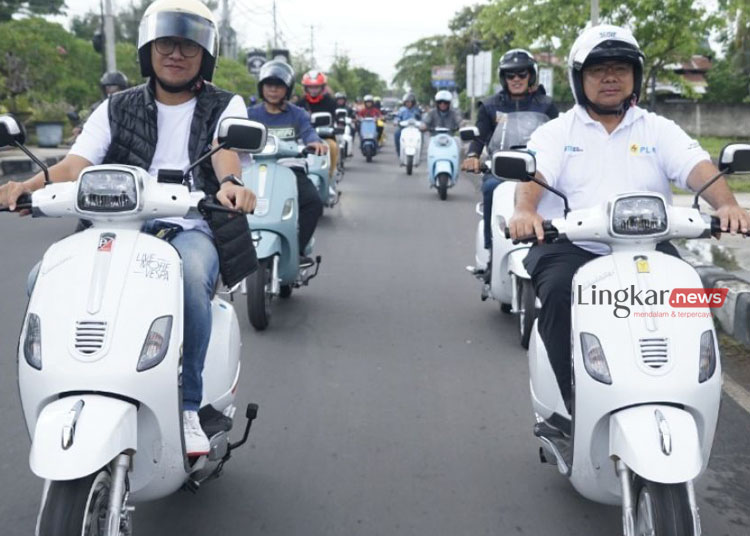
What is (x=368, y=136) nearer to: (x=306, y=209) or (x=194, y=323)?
(x=306, y=209)

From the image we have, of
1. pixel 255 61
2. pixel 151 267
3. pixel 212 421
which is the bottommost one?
pixel 212 421

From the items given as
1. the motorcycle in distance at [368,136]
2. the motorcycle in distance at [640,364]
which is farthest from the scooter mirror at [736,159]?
the motorcycle in distance at [368,136]

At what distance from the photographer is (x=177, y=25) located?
3746mm

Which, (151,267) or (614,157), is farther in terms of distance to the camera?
(614,157)

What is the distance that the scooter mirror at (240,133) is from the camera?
3268 millimetres

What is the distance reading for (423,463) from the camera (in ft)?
13.9

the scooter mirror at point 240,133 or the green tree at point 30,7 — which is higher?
the green tree at point 30,7

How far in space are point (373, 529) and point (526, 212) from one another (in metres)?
1.27

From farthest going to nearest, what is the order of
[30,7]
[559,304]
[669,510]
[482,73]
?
[30,7], [482,73], [559,304], [669,510]

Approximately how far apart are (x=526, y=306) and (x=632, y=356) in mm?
3045

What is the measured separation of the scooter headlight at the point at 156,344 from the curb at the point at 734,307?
4184mm

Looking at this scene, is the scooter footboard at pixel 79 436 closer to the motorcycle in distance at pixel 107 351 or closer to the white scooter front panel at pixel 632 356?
the motorcycle in distance at pixel 107 351

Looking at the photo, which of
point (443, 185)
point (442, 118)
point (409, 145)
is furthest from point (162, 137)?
point (409, 145)

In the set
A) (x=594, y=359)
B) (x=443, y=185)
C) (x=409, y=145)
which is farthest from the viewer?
(x=409, y=145)
